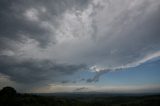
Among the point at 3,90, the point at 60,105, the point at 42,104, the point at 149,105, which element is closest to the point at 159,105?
the point at 149,105

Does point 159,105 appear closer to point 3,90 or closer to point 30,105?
point 30,105

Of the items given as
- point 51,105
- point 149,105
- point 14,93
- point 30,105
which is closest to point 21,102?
point 30,105

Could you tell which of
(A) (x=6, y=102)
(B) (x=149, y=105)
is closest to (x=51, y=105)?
(A) (x=6, y=102)

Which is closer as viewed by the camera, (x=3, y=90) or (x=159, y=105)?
(x=3, y=90)

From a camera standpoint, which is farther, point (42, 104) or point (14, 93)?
point (14, 93)

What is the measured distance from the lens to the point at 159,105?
165 m

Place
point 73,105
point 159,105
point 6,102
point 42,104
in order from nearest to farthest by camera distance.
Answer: point 6,102 < point 42,104 < point 73,105 < point 159,105

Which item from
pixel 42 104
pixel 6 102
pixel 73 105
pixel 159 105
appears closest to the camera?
pixel 6 102

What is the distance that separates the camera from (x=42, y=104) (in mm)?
112625

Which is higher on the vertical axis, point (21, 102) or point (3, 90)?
point (3, 90)

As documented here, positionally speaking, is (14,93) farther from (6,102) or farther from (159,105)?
(159,105)

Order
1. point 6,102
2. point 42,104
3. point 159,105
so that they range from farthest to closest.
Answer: point 159,105, point 42,104, point 6,102

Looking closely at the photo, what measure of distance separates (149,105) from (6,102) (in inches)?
5323

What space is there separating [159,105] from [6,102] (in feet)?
456
